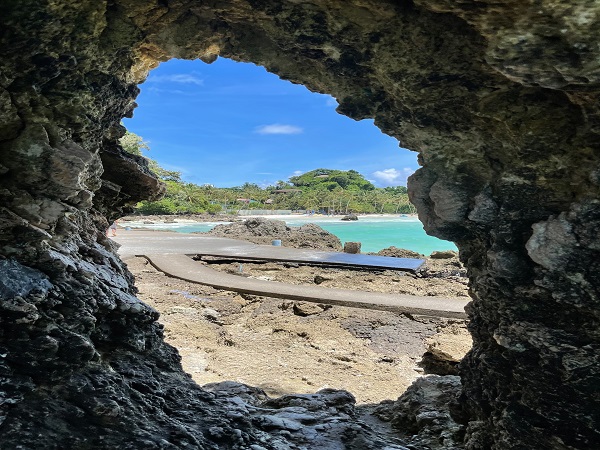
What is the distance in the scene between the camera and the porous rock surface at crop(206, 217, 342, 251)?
22.2 metres

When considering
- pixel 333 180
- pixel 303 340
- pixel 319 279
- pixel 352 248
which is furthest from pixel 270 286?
pixel 333 180

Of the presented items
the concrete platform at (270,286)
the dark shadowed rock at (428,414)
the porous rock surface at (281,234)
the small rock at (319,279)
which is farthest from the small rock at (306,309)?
the porous rock surface at (281,234)

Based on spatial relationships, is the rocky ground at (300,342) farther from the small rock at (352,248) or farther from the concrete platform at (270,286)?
the small rock at (352,248)

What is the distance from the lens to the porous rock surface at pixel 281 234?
22.2 m

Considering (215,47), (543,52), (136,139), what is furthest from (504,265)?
(136,139)

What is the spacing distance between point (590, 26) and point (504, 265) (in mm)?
1869

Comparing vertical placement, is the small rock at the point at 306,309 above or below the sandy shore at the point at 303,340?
above

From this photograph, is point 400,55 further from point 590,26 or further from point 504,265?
point 504,265

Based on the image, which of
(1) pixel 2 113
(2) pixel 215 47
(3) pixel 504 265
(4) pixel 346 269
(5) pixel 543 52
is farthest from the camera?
(4) pixel 346 269

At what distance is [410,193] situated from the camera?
4551mm

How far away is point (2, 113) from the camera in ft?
10.6

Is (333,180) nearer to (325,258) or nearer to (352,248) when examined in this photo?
(352,248)

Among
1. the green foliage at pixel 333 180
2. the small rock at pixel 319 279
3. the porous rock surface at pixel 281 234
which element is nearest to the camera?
the small rock at pixel 319 279

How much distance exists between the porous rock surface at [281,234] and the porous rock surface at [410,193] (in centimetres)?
1674
